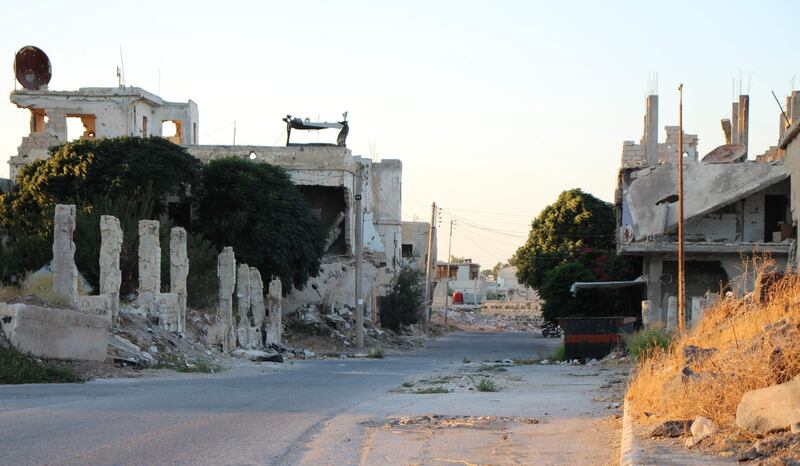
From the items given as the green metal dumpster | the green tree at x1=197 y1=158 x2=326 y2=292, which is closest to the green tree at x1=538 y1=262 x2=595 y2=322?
the green tree at x1=197 y1=158 x2=326 y2=292

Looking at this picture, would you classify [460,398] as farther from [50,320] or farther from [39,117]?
[39,117]

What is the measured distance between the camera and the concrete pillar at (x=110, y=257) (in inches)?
1036

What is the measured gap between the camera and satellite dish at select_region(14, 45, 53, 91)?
2436 inches

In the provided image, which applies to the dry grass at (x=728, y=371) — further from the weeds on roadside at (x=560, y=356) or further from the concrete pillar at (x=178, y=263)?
the concrete pillar at (x=178, y=263)

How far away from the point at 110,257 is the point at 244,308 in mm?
10736

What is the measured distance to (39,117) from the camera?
62.7 metres

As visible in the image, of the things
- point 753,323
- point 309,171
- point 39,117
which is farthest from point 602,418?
point 39,117

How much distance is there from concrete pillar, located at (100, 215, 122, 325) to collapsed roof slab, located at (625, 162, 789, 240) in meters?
21.5

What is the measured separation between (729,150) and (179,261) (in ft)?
77.6

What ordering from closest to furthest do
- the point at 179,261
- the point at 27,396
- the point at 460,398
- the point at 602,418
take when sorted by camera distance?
the point at 602,418 → the point at 27,396 → the point at 460,398 → the point at 179,261

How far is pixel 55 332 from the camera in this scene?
2016 centimetres

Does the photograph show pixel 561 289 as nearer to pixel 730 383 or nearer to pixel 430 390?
pixel 430 390

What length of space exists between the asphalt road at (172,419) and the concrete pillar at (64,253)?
205 inches

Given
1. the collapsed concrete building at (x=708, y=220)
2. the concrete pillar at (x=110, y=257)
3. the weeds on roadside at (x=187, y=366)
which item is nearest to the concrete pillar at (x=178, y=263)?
the concrete pillar at (x=110, y=257)
